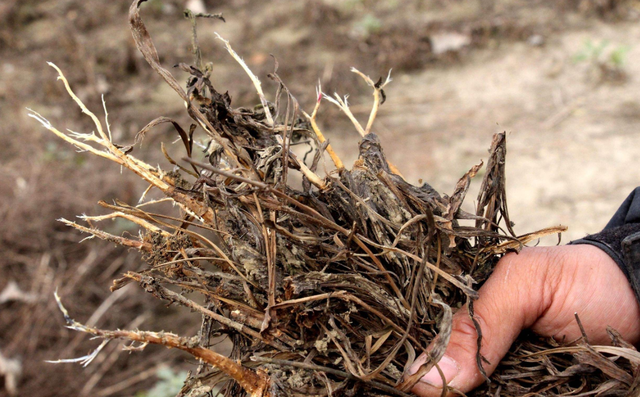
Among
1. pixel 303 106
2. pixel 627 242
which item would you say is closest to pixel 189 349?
pixel 627 242

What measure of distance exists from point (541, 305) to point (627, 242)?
0.85 feet

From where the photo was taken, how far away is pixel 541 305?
3.69 feet

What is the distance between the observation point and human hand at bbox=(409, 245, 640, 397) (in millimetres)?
1041

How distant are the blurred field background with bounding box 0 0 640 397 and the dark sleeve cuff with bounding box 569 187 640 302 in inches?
44.8

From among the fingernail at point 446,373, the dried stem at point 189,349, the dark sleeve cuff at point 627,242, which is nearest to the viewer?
the dried stem at point 189,349

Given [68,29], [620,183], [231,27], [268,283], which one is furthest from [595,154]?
[68,29]

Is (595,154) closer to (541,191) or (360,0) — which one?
(541,191)

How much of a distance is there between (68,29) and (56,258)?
4.21m

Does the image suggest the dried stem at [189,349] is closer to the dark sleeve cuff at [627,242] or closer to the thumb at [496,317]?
the thumb at [496,317]

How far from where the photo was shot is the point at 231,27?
669 centimetres

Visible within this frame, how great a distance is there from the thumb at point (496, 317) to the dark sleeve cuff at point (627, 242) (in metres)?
0.17

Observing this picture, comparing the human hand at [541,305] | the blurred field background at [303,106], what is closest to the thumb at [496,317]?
the human hand at [541,305]

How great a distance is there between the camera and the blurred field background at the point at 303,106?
3285 mm

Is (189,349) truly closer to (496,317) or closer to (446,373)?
(446,373)
